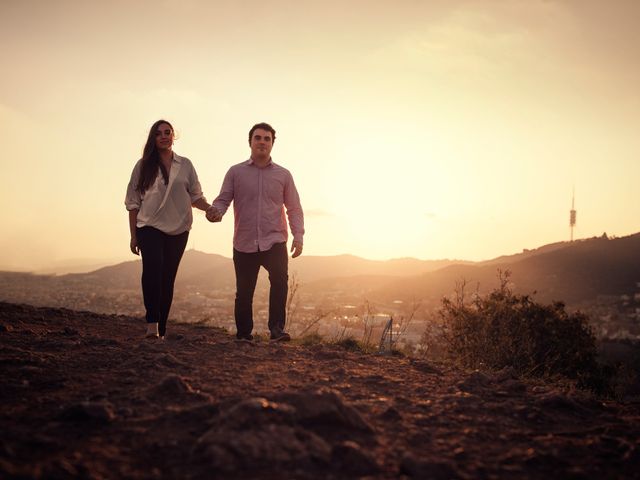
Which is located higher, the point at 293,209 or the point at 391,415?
the point at 293,209

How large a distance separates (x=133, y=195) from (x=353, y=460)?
4183 mm

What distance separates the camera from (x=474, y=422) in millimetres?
2291

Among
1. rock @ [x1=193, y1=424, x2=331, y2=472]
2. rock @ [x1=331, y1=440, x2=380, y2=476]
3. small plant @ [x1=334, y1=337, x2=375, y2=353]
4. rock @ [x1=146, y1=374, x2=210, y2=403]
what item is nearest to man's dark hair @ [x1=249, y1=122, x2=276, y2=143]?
small plant @ [x1=334, y1=337, x2=375, y2=353]

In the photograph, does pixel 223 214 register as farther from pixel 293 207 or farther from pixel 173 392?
pixel 173 392

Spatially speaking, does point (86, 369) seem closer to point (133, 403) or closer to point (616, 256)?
point (133, 403)

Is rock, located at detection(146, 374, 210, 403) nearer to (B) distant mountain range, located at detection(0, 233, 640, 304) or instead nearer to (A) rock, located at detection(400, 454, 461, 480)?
(A) rock, located at detection(400, 454, 461, 480)

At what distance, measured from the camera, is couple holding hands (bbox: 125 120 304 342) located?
5027mm

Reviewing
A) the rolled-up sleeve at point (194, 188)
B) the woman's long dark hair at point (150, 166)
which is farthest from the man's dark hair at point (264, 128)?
the woman's long dark hair at point (150, 166)

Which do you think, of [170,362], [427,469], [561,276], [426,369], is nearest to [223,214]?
[170,362]

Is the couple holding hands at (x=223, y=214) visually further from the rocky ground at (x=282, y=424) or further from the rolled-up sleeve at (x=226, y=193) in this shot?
the rocky ground at (x=282, y=424)

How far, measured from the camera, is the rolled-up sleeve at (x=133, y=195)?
5113 millimetres

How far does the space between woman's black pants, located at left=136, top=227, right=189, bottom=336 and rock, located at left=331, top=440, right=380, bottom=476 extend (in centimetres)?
349

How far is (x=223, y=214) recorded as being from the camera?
5.54 metres

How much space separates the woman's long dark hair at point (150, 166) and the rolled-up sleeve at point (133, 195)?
5cm
